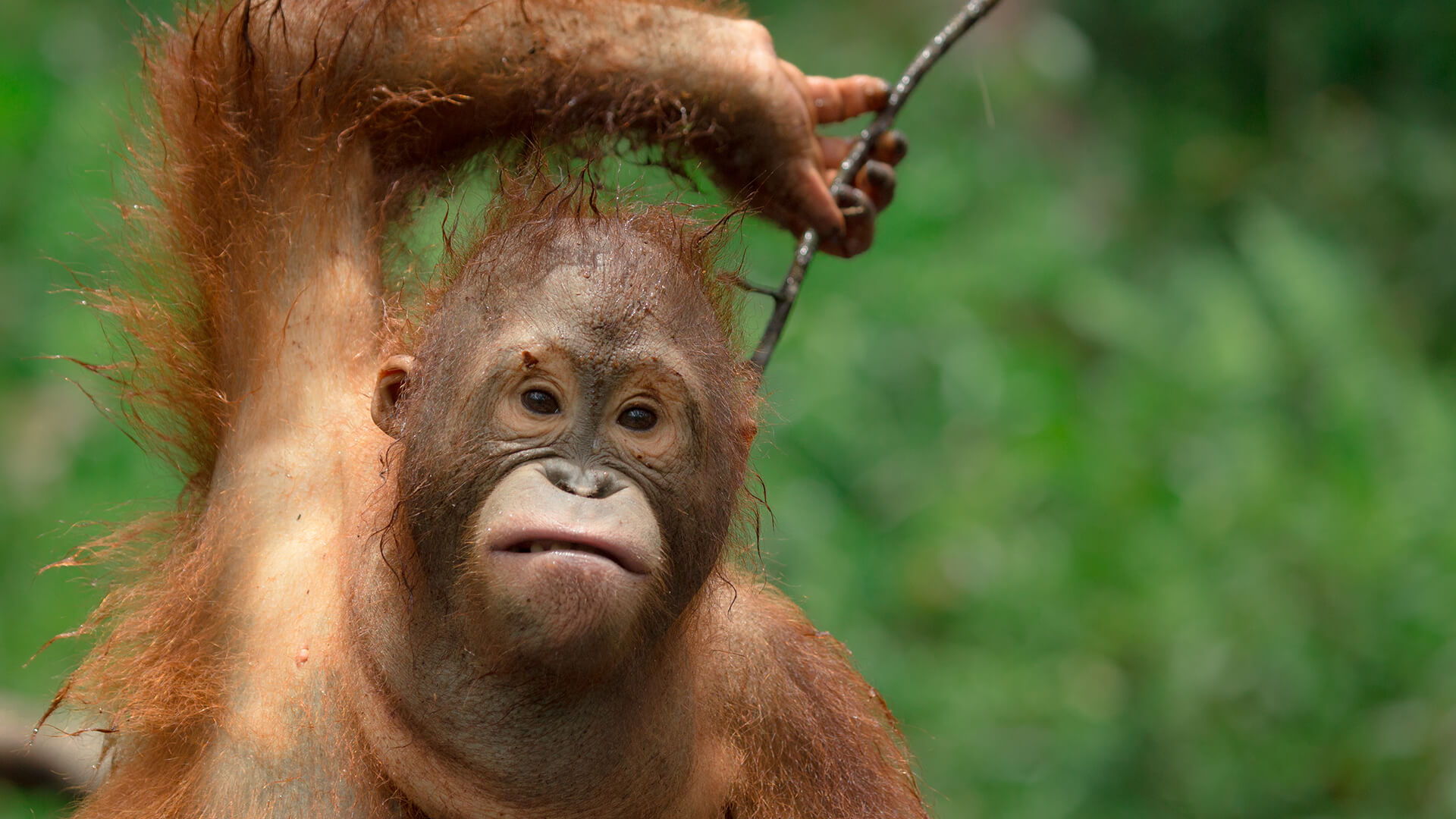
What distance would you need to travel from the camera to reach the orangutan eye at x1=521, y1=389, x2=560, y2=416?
2137 mm

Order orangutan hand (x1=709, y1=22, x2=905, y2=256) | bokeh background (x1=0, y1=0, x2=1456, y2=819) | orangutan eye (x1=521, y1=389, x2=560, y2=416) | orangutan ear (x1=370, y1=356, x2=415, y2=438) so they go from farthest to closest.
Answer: bokeh background (x1=0, y1=0, x2=1456, y2=819) < orangutan hand (x1=709, y1=22, x2=905, y2=256) < orangutan ear (x1=370, y1=356, x2=415, y2=438) < orangutan eye (x1=521, y1=389, x2=560, y2=416)

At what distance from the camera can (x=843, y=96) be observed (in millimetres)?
3135

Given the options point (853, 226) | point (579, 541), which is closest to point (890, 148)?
point (853, 226)

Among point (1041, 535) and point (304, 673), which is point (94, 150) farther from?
point (304, 673)

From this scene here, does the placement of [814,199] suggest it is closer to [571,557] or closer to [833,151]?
[833,151]

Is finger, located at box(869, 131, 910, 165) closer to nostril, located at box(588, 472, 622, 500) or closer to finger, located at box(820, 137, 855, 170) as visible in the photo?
finger, located at box(820, 137, 855, 170)

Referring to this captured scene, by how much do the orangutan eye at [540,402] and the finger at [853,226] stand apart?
109cm

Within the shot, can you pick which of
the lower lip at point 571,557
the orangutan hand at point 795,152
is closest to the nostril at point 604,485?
the lower lip at point 571,557

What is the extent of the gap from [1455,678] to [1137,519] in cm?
133

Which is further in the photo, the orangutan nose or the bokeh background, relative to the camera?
the bokeh background

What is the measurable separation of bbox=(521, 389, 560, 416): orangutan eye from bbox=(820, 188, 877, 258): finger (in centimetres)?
109

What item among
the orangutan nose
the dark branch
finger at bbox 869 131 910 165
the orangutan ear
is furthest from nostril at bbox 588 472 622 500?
finger at bbox 869 131 910 165

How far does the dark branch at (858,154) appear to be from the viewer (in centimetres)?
268

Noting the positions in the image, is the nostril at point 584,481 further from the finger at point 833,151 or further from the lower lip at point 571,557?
the finger at point 833,151
